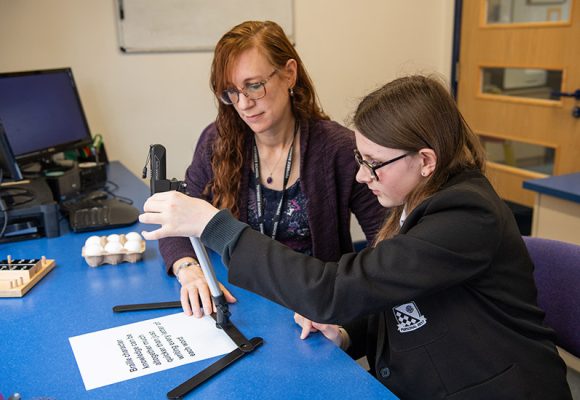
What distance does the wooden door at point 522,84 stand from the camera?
304 cm

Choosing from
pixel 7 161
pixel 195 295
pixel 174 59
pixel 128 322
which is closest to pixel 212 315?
pixel 195 295

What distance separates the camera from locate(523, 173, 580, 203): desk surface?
6.55ft

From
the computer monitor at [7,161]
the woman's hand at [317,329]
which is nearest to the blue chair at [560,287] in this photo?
the woman's hand at [317,329]

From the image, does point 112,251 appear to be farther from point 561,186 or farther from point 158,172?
point 561,186

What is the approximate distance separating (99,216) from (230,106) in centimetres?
57

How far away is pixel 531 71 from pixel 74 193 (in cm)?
259

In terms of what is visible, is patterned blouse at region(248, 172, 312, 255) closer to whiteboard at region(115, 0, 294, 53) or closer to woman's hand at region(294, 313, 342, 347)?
woman's hand at region(294, 313, 342, 347)

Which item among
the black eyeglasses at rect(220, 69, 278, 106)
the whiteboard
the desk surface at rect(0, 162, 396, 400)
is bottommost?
→ the desk surface at rect(0, 162, 396, 400)

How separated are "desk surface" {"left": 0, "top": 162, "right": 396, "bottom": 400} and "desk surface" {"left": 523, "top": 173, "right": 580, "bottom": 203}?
1.29 m

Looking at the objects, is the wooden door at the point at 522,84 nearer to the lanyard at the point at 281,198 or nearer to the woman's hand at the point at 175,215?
the lanyard at the point at 281,198

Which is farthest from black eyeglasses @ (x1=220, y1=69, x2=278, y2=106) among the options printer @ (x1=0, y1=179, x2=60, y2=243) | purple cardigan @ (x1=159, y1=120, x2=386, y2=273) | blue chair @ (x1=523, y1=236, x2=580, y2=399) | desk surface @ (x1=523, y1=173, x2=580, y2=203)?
desk surface @ (x1=523, y1=173, x2=580, y2=203)

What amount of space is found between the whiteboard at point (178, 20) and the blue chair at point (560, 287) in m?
2.05

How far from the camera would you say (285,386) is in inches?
36.6

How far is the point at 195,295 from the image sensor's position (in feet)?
4.05
